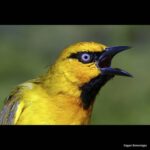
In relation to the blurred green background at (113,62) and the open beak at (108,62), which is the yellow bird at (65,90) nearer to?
the open beak at (108,62)

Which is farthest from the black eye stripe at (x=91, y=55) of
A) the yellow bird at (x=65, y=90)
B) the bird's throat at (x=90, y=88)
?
the bird's throat at (x=90, y=88)

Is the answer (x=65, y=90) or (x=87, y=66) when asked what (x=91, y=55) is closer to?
(x=87, y=66)

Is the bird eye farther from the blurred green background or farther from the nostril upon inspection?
the blurred green background

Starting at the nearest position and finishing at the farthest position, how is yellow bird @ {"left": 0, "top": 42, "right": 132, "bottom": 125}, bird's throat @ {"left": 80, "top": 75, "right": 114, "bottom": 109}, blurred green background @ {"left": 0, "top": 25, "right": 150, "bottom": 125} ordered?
yellow bird @ {"left": 0, "top": 42, "right": 132, "bottom": 125}
bird's throat @ {"left": 80, "top": 75, "right": 114, "bottom": 109}
blurred green background @ {"left": 0, "top": 25, "right": 150, "bottom": 125}

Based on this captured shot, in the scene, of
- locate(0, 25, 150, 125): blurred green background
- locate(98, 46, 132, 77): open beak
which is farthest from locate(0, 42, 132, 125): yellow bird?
locate(0, 25, 150, 125): blurred green background

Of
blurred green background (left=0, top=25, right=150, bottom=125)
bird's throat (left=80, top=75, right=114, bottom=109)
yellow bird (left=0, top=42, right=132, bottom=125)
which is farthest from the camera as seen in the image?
blurred green background (left=0, top=25, right=150, bottom=125)

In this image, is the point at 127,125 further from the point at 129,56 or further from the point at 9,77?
the point at 9,77
